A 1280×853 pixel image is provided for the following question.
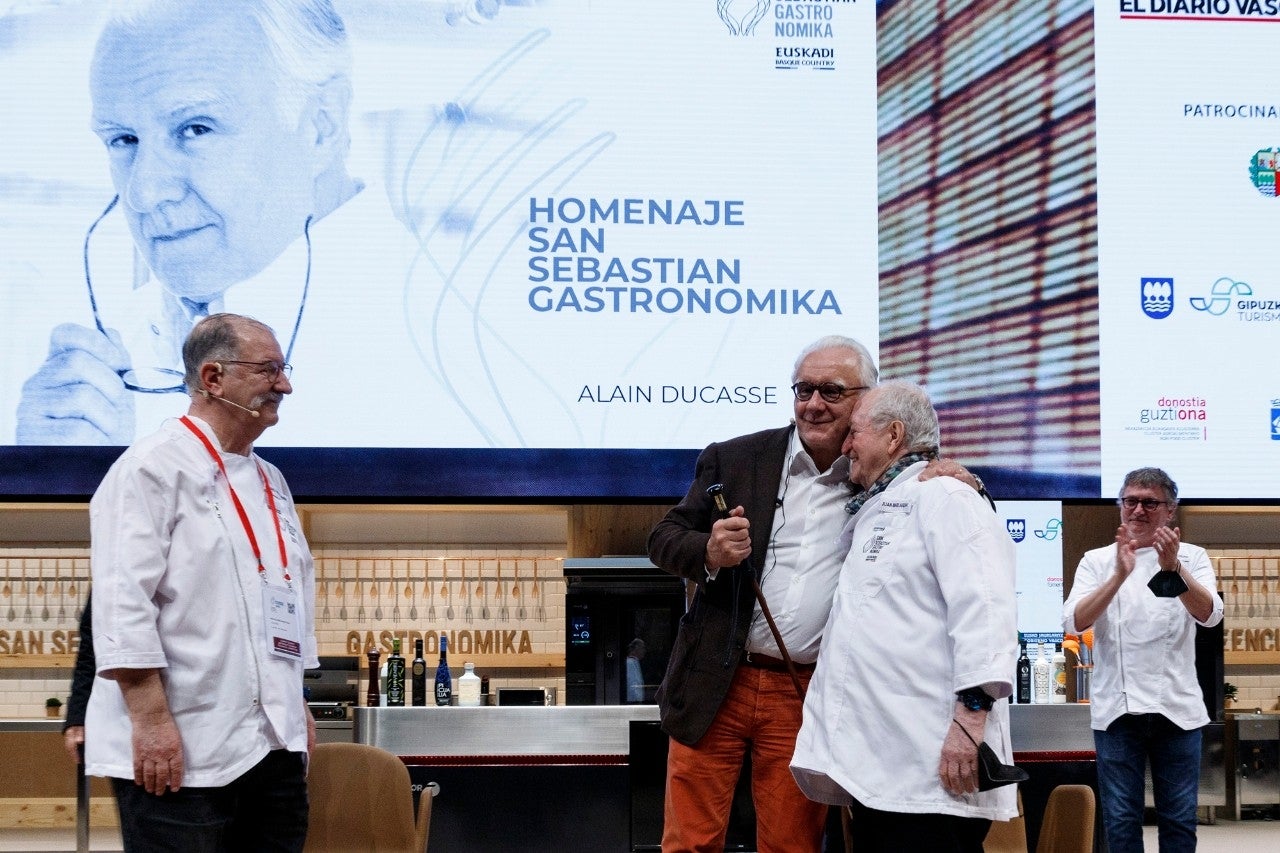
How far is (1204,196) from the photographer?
666 centimetres

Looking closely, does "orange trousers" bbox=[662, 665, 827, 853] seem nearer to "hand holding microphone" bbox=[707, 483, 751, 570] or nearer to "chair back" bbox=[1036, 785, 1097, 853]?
"hand holding microphone" bbox=[707, 483, 751, 570]

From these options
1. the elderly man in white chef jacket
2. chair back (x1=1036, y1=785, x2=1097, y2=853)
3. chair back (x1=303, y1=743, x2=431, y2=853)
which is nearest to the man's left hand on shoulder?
the elderly man in white chef jacket

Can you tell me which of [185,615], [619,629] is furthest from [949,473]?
[619,629]

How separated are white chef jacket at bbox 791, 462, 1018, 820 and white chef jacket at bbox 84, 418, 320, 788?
3.38 ft

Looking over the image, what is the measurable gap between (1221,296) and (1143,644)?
2.90 metres

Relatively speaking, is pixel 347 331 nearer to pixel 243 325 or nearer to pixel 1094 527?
pixel 243 325

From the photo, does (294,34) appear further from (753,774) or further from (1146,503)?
(753,774)

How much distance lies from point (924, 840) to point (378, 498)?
4.26 metres

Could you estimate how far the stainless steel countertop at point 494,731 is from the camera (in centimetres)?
518

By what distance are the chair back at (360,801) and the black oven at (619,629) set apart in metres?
2.32

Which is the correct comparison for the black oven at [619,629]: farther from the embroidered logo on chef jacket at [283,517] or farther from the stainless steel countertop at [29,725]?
the embroidered logo on chef jacket at [283,517]

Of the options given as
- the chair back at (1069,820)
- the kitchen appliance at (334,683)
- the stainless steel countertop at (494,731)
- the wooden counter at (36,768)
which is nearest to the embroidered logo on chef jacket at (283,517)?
the chair back at (1069,820)

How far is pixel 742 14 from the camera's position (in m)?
6.57

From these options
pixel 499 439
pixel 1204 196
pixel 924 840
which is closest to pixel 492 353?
pixel 499 439
